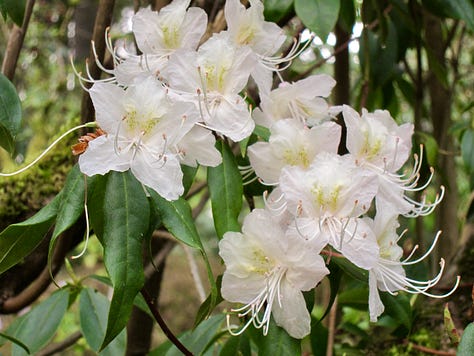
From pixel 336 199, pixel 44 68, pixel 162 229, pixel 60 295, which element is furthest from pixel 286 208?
pixel 44 68

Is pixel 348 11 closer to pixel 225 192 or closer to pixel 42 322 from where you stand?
pixel 225 192

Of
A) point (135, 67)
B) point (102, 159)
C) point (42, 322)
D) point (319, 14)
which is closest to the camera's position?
point (102, 159)

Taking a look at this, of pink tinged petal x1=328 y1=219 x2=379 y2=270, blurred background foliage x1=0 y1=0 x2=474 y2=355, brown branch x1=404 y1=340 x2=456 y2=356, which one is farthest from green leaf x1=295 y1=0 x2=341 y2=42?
brown branch x1=404 y1=340 x2=456 y2=356

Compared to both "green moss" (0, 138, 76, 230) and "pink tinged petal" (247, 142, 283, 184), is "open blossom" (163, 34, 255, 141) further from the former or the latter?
"green moss" (0, 138, 76, 230)

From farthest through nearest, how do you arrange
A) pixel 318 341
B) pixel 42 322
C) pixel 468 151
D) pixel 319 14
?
pixel 468 151 → pixel 318 341 → pixel 42 322 → pixel 319 14

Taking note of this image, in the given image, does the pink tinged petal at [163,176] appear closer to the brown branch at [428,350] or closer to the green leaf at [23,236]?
the green leaf at [23,236]

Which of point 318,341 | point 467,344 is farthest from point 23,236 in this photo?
point 318,341

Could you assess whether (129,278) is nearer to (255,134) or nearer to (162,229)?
(255,134)
